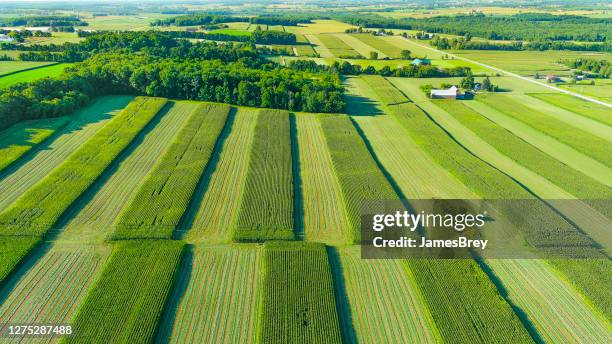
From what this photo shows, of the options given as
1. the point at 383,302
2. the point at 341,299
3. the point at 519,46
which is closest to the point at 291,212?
the point at 341,299

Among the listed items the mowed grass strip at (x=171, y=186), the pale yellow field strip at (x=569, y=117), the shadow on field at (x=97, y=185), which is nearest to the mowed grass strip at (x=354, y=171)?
the mowed grass strip at (x=171, y=186)

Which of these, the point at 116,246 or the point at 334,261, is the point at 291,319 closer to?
the point at 334,261

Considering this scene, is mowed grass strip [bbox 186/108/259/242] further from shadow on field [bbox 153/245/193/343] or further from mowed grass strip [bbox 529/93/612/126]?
mowed grass strip [bbox 529/93/612/126]

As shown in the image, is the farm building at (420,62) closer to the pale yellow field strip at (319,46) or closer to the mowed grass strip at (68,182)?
the pale yellow field strip at (319,46)

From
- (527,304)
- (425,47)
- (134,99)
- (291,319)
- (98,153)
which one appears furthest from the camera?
(425,47)

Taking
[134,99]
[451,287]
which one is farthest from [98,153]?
[451,287]

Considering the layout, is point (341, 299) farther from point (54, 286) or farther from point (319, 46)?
point (319, 46)

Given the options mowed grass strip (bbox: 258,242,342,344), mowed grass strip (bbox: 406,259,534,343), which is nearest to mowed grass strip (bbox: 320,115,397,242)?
mowed grass strip (bbox: 258,242,342,344)
